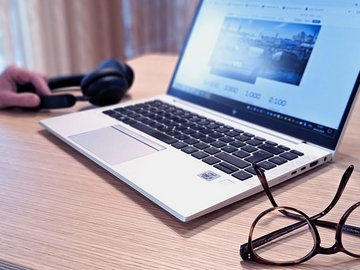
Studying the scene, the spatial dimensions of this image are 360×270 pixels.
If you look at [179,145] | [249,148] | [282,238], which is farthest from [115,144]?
[282,238]

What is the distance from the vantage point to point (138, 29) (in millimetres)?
2412

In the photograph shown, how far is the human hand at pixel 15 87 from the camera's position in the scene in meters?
0.82

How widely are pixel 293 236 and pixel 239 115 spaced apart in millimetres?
323

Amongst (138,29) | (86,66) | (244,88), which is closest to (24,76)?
(244,88)

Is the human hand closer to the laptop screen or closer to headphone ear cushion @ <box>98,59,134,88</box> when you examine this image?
headphone ear cushion @ <box>98,59,134,88</box>

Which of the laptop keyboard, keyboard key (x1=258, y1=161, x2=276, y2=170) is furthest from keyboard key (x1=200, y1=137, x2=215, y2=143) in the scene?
keyboard key (x1=258, y1=161, x2=276, y2=170)

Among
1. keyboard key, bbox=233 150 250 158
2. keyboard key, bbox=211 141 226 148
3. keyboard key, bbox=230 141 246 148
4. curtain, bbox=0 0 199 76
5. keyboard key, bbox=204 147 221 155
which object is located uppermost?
keyboard key, bbox=233 150 250 158

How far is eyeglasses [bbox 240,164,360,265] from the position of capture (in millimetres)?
388

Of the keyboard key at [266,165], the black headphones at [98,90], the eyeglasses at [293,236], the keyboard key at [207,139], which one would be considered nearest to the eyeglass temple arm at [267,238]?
the eyeglasses at [293,236]

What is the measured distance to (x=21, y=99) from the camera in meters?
0.82

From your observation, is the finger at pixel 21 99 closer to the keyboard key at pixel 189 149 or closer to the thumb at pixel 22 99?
the thumb at pixel 22 99

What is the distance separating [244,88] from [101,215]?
37 centimetres

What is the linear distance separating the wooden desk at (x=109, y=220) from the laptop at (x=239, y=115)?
18 mm

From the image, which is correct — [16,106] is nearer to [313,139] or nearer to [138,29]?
[313,139]
